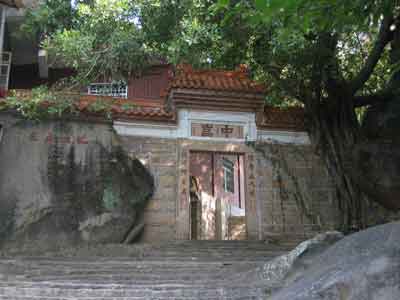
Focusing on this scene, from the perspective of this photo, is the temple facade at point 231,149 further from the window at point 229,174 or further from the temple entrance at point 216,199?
the window at point 229,174

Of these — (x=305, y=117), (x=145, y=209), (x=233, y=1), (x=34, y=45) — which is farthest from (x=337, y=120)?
(x=34, y=45)

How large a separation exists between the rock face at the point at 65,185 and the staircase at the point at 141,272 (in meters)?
0.73

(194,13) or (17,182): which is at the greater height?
(194,13)

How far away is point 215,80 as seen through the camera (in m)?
10.9

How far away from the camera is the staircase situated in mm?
5816

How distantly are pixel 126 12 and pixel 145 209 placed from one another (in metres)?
4.01

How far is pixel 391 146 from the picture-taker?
1014 centimetres

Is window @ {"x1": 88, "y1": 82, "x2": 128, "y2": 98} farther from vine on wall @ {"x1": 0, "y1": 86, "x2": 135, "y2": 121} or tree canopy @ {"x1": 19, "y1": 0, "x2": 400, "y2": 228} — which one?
vine on wall @ {"x1": 0, "y1": 86, "x2": 135, "y2": 121}

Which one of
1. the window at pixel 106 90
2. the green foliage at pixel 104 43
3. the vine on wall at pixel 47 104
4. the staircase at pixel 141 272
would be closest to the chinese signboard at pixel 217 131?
the vine on wall at pixel 47 104

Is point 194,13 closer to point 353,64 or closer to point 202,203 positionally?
point 353,64

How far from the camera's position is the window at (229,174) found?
21.2 metres

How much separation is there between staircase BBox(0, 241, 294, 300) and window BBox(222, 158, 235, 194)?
37.2ft

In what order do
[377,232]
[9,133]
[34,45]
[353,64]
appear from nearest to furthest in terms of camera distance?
[377,232] < [9,133] < [353,64] < [34,45]

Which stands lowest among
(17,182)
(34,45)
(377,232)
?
(377,232)
